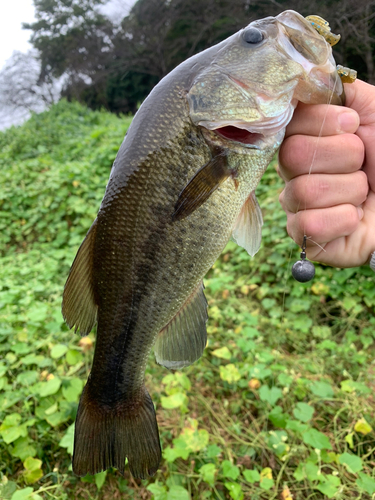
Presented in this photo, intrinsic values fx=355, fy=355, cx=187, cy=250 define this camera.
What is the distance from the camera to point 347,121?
1258mm

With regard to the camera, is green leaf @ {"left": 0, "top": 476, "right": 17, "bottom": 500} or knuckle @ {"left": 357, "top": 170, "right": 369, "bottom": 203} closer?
knuckle @ {"left": 357, "top": 170, "right": 369, "bottom": 203}

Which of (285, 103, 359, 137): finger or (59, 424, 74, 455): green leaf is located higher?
(285, 103, 359, 137): finger

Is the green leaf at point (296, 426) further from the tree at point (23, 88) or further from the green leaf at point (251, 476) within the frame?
the tree at point (23, 88)

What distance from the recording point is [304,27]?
1100 mm

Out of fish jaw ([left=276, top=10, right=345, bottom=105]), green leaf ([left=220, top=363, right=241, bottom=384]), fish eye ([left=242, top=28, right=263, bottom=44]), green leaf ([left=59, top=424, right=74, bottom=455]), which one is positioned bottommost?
green leaf ([left=220, top=363, right=241, bottom=384])

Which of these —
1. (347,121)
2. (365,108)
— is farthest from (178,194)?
(365,108)

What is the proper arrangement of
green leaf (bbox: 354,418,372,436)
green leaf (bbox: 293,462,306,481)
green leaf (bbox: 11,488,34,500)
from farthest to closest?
green leaf (bbox: 354,418,372,436) < green leaf (bbox: 293,462,306,481) < green leaf (bbox: 11,488,34,500)

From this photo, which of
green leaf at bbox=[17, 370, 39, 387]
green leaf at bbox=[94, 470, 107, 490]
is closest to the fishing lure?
green leaf at bbox=[94, 470, 107, 490]

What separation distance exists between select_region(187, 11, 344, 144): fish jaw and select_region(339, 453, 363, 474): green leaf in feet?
5.54

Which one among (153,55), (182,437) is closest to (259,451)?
(182,437)

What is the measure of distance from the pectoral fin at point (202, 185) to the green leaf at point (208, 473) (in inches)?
57.3

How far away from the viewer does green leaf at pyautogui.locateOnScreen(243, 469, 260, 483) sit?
1865 millimetres

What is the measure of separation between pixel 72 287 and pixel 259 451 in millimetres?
1644

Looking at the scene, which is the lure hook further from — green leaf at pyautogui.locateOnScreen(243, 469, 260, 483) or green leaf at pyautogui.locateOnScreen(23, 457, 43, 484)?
green leaf at pyautogui.locateOnScreen(23, 457, 43, 484)
